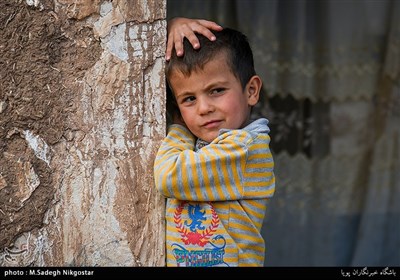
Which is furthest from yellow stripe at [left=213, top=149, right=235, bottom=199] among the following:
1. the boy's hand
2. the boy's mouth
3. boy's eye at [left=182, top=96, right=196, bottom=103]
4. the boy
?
the boy's hand

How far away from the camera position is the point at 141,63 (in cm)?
241

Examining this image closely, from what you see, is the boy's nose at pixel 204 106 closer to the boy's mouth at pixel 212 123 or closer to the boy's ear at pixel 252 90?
the boy's mouth at pixel 212 123

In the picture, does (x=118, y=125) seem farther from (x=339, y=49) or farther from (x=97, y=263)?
(x=339, y=49)

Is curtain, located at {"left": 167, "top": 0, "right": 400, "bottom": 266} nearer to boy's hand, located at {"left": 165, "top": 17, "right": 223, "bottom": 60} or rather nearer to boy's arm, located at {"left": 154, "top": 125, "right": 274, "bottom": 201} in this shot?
boy's hand, located at {"left": 165, "top": 17, "right": 223, "bottom": 60}

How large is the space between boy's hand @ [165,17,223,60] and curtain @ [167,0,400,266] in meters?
1.88

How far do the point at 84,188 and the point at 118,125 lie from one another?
0.22 metres

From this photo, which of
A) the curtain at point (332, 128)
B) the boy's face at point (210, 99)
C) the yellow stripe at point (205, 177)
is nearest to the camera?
the yellow stripe at point (205, 177)

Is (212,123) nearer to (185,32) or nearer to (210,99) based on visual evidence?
(210,99)

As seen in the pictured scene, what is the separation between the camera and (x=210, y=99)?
239 cm

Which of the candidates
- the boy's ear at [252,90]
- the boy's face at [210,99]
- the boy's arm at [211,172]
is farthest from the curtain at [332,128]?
the boy's arm at [211,172]

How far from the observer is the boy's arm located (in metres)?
2.28

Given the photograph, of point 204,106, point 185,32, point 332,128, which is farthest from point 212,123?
point 332,128

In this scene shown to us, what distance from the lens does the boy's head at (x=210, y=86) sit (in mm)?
2387

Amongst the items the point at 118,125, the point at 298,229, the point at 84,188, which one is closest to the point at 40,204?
the point at 84,188
